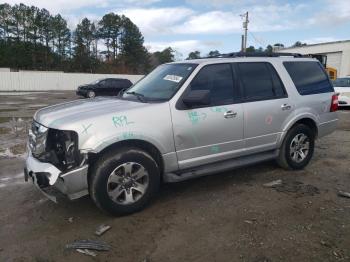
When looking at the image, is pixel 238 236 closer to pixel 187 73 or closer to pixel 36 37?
pixel 187 73

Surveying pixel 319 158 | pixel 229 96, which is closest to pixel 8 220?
pixel 229 96

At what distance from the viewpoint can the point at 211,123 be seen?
4.59 metres

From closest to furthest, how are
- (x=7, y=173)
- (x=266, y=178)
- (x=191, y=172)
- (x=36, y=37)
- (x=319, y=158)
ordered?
1. (x=191, y=172)
2. (x=266, y=178)
3. (x=7, y=173)
4. (x=319, y=158)
5. (x=36, y=37)

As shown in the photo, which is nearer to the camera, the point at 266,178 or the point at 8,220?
the point at 8,220

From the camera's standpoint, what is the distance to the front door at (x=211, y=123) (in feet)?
14.5

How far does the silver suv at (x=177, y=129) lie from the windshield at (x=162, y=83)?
2cm

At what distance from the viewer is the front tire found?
3902 mm

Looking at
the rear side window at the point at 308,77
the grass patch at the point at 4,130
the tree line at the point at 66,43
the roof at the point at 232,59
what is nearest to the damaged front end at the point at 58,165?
the roof at the point at 232,59

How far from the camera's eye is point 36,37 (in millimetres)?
64125

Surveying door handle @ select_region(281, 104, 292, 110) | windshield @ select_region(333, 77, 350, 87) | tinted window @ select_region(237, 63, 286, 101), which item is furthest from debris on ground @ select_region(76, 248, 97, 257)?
windshield @ select_region(333, 77, 350, 87)

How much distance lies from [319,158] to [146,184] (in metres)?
3.92

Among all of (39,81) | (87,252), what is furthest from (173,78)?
(39,81)

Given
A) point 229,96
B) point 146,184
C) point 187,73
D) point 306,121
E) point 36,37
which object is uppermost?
point 36,37

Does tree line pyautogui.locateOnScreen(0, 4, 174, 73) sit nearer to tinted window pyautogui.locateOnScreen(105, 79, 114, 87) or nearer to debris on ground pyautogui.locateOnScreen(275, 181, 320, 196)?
tinted window pyautogui.locateOnScreen(105, 79, 114, 87)
